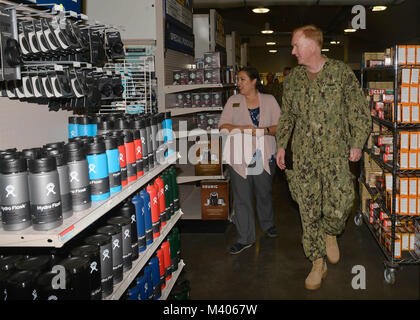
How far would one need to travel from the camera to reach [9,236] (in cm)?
133

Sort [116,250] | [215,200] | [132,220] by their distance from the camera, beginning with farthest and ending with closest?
[215,200] < [132,220] < [116,250]

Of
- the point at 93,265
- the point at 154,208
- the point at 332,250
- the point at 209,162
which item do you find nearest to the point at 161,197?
the point at 154,208

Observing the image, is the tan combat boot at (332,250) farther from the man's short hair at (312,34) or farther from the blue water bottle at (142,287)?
the blue water bottle at (142,287)

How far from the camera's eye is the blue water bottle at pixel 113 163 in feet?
5.84

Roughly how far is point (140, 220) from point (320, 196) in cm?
164

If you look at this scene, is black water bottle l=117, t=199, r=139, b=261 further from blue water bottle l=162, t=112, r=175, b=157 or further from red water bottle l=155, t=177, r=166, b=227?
blue water bottle l=162, t=112, r=175, b=157

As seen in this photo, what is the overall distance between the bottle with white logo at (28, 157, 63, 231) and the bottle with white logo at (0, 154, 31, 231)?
23 millimetres

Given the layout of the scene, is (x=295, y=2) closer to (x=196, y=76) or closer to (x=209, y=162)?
(x=196, y=76)

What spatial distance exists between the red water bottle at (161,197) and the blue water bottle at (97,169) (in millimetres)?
905

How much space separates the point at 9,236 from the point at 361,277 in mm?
3055

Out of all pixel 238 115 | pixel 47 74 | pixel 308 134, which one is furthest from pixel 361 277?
pixel 47 74

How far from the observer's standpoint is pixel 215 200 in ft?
16.5

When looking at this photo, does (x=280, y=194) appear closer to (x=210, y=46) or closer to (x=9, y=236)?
(x=210, y=46)

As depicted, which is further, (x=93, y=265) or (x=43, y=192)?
(x=93, y=265)
